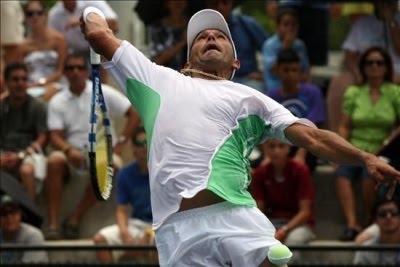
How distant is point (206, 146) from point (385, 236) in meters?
5.02

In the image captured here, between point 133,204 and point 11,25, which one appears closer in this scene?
point 133,204

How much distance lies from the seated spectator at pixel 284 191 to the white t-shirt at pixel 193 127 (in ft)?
15.6

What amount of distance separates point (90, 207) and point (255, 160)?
4.97 ft

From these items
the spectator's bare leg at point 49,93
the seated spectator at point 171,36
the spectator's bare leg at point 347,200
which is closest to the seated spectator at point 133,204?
the seated spectator at point 171,36

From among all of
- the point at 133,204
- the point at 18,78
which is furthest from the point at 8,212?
the point at 18,78

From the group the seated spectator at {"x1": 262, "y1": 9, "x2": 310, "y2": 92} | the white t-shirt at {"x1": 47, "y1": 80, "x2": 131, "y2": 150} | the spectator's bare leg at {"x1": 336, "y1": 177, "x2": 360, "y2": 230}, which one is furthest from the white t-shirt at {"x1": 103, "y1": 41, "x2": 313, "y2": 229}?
the seated spectator at {"x1": 262, "y1": 9, "x2": 310, "y2": 92}

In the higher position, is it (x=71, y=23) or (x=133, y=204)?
(x=71, y=23)

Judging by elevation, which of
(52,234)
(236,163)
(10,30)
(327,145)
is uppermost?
(327,145)

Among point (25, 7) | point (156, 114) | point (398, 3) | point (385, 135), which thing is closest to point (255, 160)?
point (385, 135)

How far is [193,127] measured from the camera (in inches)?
→ 287

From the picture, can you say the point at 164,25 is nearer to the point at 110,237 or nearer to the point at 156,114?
the point at 110,237

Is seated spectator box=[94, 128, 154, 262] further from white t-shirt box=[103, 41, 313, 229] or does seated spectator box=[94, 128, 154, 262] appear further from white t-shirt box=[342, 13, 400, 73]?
white t-shirt box=[103, 41, 313, 229]

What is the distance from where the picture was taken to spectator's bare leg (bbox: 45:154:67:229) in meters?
12.8

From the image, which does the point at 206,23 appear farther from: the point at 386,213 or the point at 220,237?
the point at 386,213
